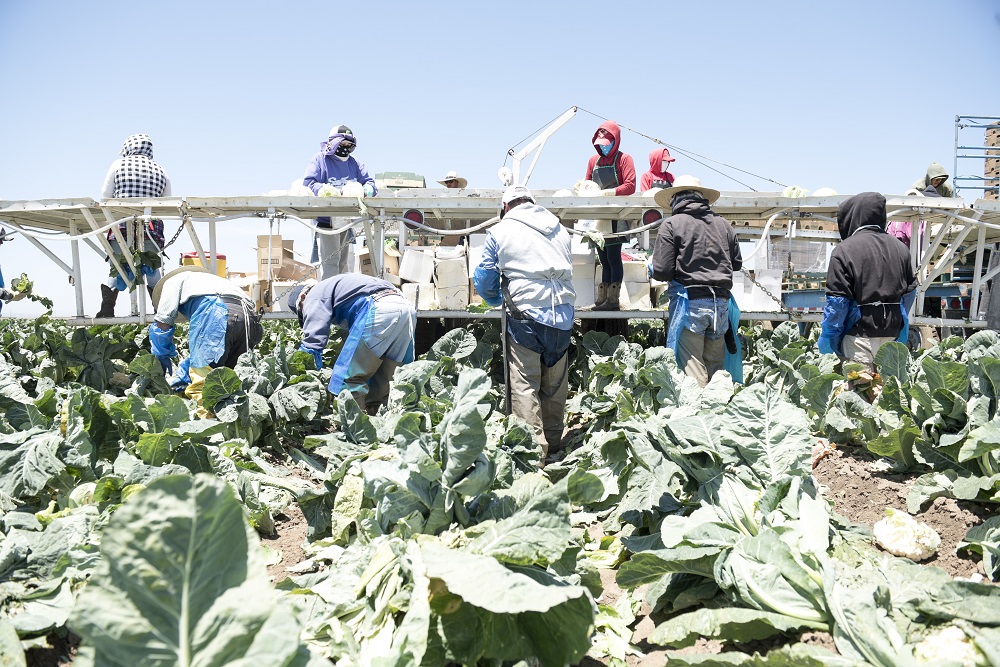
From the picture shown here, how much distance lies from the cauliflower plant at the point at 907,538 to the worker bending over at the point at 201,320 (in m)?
4.43

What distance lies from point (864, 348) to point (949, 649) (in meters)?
3.72

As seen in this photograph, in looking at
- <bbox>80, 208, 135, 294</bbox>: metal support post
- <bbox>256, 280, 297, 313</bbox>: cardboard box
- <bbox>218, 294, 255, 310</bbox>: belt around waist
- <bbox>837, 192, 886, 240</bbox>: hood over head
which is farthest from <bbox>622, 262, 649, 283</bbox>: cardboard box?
<bbox>80, 208, 135, 294</bbox>: metal support post

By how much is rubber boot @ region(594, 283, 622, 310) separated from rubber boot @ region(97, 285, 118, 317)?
530 centimetres

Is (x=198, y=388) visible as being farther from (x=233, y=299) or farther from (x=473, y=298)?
(x=473, y=298)

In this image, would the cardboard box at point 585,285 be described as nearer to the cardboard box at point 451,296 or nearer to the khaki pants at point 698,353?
the cardboard box at point 451,296

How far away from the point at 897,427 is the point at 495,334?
4.21m

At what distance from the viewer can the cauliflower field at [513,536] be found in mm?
1404

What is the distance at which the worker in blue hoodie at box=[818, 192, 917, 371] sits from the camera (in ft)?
16.6

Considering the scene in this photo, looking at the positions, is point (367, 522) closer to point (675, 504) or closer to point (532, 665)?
point (532, 665)

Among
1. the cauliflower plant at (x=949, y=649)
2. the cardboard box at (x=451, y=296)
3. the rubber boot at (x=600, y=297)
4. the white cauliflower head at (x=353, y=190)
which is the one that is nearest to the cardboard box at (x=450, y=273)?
the cardboard box at (x=451, y=296)

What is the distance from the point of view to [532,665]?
6.91 ft

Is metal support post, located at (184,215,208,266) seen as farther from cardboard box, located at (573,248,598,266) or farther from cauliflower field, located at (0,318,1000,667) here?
cardboard box, located at (573,248,598,266)

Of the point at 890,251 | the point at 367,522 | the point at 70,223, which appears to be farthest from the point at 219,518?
the point at 70,223

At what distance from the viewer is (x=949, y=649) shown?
1902mm
